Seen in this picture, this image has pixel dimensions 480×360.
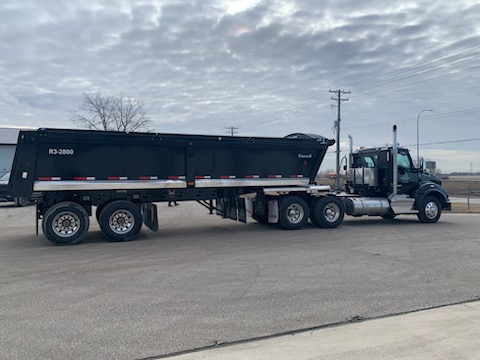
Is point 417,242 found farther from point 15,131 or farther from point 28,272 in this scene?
point 15,131

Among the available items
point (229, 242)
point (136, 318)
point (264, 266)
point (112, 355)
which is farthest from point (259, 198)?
→ point (112, 355)

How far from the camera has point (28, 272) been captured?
7613 mm

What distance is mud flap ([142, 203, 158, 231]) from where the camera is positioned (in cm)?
1189

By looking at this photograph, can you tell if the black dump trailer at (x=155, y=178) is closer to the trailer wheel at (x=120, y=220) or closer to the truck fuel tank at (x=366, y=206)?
the trailer wheel at (x=120, y=220)

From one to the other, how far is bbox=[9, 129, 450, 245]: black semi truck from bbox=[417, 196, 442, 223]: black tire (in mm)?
34

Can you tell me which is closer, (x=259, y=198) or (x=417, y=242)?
(x=417, y=242)

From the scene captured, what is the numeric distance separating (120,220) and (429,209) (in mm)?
10209

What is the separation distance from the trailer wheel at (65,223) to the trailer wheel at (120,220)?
46 cm

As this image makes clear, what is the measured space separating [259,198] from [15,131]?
2677cm

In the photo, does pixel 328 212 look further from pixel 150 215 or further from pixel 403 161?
pixel 150 215

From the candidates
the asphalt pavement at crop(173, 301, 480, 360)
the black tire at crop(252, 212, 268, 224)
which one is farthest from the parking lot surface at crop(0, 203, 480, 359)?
the black tire at crop(252, 212, 268, 224)

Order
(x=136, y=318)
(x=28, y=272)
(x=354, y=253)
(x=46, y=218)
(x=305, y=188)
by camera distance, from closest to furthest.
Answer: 1. (x=136, y=318)
2. (x=28, y=272)
3. (x=354, y=253)
4. (x=46, y=218)
5. (x=305, y=188)

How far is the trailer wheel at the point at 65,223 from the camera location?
10.4 m

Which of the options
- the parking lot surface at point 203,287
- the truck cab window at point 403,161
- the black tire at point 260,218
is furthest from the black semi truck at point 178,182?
the parking lot surface at point 203,287
